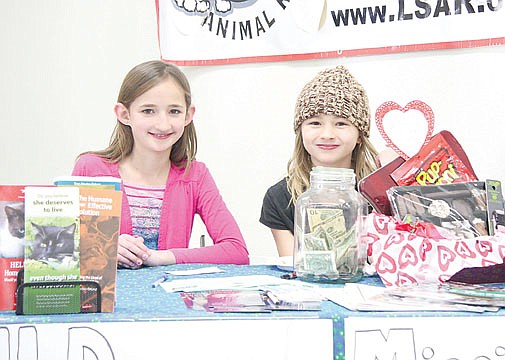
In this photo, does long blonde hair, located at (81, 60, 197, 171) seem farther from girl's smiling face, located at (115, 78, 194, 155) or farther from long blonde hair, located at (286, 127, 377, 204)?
long blonde hair, located at (286, 127, 377, 204)

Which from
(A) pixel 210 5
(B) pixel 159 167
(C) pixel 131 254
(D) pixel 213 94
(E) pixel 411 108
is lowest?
(C) pixel 131 254

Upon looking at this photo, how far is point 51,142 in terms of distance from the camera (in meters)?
2.86

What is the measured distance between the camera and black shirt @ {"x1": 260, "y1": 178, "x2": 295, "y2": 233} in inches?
72.6

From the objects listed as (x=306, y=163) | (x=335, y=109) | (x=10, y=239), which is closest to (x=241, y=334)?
(x=10, y=239)

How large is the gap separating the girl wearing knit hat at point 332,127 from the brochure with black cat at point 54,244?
91 centimetres

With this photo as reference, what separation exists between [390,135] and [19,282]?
4.97 ft

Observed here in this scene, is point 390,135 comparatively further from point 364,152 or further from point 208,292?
point 208,292

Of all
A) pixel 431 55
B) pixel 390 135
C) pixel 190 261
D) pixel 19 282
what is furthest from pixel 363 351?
pixel 431 55

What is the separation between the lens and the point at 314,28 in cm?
238

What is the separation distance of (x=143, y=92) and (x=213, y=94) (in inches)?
34.8

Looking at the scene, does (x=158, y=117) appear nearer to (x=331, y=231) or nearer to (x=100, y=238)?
(x=331, y=231)

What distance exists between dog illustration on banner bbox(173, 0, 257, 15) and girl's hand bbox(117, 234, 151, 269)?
4.58ft

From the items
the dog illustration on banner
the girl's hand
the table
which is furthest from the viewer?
the dog illustration on banner

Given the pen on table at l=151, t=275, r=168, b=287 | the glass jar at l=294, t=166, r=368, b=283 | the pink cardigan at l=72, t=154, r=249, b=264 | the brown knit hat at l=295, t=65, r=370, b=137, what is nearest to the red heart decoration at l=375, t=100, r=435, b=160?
the brown knit hat at l=295, t=65, r=370, b=137
